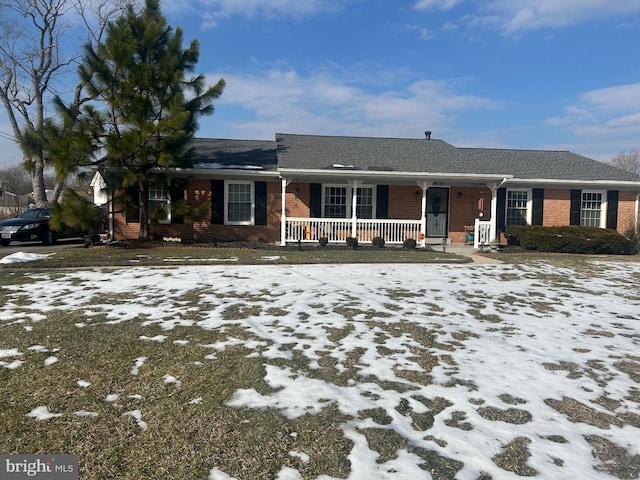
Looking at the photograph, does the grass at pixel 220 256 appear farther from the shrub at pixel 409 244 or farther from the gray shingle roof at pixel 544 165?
the gray shingle roof at pixel 544 165

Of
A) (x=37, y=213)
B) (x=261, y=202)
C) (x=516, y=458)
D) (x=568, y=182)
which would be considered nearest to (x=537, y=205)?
(x=568, y=182)

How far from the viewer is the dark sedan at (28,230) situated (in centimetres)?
1476

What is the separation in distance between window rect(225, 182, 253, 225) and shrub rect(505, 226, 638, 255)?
378 inches

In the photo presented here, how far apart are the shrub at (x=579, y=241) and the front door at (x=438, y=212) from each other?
2959 millimetres

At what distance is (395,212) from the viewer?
52.4ft

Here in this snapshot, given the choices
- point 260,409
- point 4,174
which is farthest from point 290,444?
point 4,174

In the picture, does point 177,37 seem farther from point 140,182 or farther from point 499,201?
point 499,201

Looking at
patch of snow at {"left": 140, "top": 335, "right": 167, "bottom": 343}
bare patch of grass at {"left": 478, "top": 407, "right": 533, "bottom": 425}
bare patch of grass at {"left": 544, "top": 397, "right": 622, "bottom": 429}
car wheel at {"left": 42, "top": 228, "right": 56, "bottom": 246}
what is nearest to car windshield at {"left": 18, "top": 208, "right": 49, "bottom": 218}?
car wheel at {"left": 42, "top": 228, "right": 56, "bottom": 246}

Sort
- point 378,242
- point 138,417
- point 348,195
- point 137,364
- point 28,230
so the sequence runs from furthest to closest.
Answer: point 348,195
point 28,230
point 378,242
point 137,364
point 138,417

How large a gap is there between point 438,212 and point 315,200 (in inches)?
187

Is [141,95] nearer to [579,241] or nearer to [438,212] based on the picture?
[438,212]

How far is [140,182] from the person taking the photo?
13.3 meters

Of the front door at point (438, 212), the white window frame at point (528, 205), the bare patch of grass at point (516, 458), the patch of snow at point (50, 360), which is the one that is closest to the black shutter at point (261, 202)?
the front door at point (438, 212)

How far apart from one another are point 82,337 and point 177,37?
1149 cm
